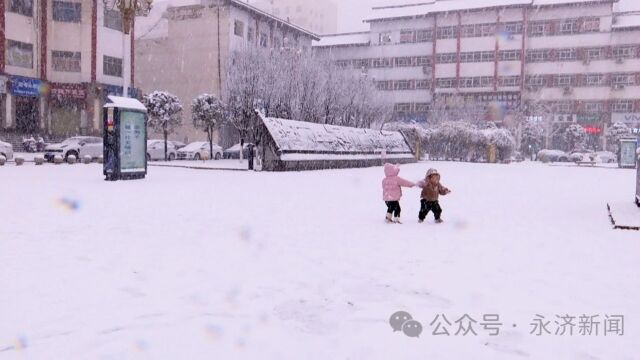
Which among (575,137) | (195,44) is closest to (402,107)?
(575,137)

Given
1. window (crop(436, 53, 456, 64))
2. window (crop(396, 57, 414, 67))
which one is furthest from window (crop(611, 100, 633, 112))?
window (crop(396, 57, 414, 67))

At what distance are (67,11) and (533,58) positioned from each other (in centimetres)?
4138

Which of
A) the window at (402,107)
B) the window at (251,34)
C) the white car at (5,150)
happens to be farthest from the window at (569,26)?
the white car at (5,150)

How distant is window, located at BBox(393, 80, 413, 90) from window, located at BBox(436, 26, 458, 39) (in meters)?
5.62

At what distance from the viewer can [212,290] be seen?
4.45m

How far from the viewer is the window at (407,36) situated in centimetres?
5778

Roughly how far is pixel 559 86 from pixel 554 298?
54.2m

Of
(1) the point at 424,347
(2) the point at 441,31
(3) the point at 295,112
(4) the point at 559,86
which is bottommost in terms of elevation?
(1) the point at 424,347

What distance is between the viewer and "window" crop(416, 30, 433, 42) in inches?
2241

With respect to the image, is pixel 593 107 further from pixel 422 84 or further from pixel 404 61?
pixel 404 61

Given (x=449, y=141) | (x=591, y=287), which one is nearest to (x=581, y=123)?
(x=449, y=141)

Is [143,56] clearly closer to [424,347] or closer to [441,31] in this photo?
[441,31]

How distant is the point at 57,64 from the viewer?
36.0 m

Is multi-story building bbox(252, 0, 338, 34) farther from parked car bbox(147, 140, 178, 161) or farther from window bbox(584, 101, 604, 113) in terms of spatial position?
parked car bbox(147, 140, 178, 161)
